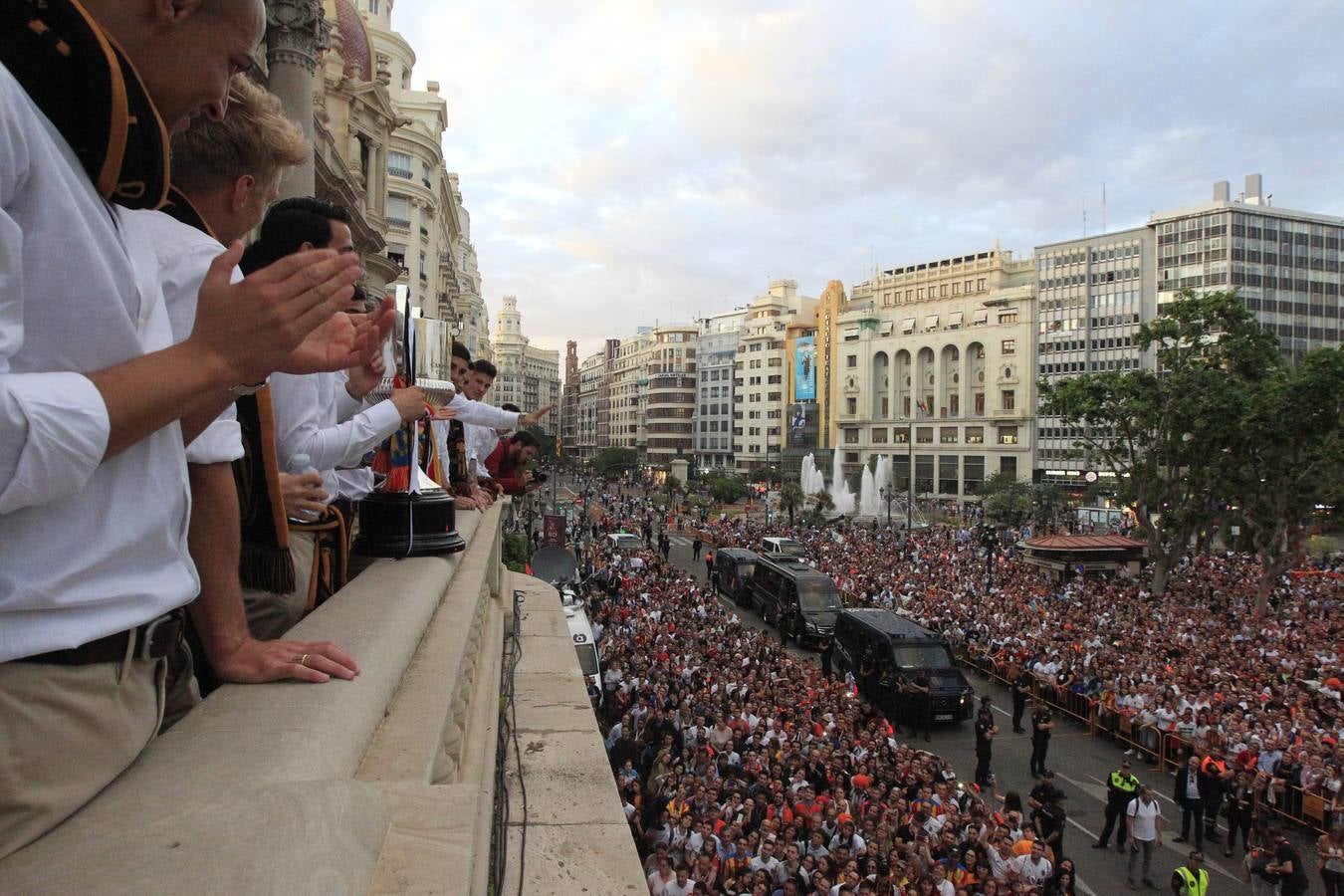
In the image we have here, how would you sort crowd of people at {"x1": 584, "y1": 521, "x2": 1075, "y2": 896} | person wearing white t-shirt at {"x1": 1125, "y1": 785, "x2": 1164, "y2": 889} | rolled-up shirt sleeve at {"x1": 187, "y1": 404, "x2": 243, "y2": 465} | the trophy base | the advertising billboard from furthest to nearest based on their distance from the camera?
the advertising billboard, person wearing white t-shirt at {"x1": 1125, "y1": 785, "x2": 1164, "y2": 889}, crowd of people at {"x1": 584, "y1": 521, "x2": 1075, "y2": 896}, the trophy base, rolled-up shirt sleeve at {"x1": 187, "y1": 404, "x2": 243, "y2": 465}

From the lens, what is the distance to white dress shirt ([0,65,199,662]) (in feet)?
3.66

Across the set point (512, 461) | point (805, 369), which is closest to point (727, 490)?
point (805, 369)

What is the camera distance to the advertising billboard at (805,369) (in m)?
91.5

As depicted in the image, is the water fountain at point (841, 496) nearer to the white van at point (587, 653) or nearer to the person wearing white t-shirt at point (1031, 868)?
the white van at point (587, 653)

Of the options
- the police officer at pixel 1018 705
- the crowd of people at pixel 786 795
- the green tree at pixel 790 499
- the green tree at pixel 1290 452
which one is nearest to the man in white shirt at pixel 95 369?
the crowd of people at pixel 786 795

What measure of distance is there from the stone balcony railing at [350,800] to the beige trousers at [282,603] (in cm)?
14

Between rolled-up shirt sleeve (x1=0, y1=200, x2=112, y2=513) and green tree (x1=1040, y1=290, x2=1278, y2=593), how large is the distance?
29.6 m

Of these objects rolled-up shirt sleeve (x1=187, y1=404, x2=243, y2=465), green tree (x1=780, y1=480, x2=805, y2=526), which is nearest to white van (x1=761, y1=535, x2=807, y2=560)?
green tree (x1=780, y1=480, x2=805, y2=526)

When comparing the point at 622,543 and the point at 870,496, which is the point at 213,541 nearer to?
the point at 622,543

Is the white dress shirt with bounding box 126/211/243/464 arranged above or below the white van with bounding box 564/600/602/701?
above

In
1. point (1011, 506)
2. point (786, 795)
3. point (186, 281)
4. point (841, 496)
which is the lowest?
point (786, 795)

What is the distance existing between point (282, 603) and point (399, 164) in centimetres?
4233

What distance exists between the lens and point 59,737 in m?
1.25

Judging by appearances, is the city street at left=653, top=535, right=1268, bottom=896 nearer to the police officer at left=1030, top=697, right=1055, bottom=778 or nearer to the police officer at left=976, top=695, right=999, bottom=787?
the police officer at left=1030, top=697, right=1055, bottom=778
